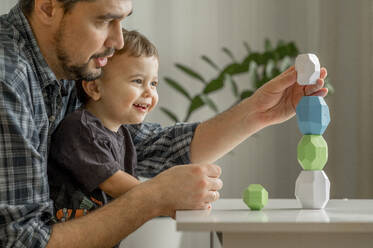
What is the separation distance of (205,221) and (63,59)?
664 mm

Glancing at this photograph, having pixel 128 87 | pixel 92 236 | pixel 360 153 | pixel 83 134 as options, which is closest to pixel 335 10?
pixel 360 153

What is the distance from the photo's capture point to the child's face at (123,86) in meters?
1.42

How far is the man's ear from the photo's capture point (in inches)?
50.6

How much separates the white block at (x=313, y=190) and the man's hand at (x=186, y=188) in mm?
168

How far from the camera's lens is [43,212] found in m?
1.11

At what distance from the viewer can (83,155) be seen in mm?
1258

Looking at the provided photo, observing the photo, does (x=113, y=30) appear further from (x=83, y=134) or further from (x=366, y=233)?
(x=366, y=233)

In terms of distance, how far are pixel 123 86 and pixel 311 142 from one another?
1.81 feet

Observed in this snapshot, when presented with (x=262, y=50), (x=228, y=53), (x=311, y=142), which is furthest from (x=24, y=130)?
(x=262, y=50)

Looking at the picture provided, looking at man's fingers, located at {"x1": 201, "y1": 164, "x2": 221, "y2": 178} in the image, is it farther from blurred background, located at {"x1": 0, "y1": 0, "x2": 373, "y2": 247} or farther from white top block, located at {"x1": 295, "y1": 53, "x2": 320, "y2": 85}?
blurred background, located at {"x1": 0, "y1": 0, "x2": 373, "y2": 247}

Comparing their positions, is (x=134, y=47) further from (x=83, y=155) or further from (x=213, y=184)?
(x=213, y=184)

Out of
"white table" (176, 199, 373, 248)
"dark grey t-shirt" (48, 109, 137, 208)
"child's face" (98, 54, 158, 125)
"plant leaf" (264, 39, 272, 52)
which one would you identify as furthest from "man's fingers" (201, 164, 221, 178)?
"plant leaf" (264, 39, 272, 52)

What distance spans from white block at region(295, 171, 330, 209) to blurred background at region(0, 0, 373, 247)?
190 centimetres

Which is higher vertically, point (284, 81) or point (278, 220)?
point (284, 81)
